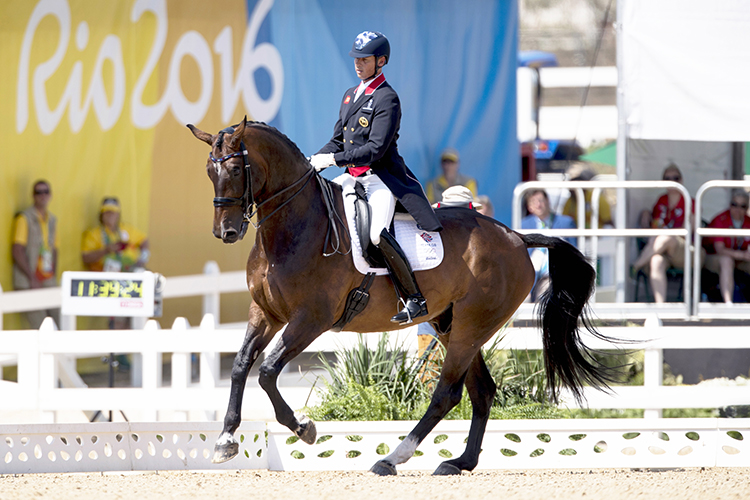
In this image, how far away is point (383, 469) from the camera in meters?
5.40

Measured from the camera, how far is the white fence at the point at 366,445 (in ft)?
18.8

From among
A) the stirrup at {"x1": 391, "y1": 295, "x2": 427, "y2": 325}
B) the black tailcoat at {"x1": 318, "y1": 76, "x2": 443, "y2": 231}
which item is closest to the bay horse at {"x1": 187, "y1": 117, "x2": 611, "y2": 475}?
the stirrup at {"x1": 391, "y1": 295, "x2": 427, "y2": 325}

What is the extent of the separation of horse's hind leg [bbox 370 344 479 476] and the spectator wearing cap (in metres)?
5.67

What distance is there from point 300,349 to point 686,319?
432 cm

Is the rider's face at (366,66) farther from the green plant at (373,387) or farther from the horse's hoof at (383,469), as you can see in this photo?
the horse's hoof at (383,469)

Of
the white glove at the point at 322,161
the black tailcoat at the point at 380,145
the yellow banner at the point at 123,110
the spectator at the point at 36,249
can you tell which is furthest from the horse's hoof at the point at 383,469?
the yellow banner at the point at 123,110

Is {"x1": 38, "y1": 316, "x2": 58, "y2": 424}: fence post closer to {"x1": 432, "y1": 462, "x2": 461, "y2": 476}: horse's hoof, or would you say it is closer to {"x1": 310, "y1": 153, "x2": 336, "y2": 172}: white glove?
{"x1": 310, "y1": 153, "x2": 336, "y2": 172}: white glove

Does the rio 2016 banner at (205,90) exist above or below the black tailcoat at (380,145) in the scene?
above

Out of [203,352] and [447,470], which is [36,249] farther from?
[447,470]

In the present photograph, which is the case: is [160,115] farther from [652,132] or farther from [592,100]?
[592,100]

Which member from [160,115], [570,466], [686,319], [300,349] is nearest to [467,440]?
[570,466]

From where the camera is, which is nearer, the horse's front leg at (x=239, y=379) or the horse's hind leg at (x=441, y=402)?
the horse's front leg at (x=239, y=379)

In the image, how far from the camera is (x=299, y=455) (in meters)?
5.94

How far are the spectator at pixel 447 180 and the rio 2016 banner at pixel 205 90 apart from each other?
20 cm
